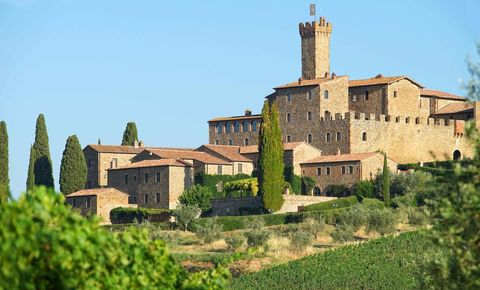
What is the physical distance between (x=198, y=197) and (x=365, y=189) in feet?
30.8

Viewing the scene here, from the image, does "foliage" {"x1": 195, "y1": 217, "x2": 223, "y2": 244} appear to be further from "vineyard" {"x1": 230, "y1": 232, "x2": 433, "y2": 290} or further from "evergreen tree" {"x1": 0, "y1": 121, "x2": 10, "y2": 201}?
"evergreen tree" {"x1": 0, "y1": 121, "x2": 10, "y2": 201}

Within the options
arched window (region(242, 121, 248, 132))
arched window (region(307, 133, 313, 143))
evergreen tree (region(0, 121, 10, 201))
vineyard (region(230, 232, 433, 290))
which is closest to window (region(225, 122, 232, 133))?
arched window (region(242, 121, 248, 132))

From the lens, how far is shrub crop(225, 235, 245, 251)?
52.3 metres

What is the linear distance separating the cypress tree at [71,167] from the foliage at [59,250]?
59849 mm

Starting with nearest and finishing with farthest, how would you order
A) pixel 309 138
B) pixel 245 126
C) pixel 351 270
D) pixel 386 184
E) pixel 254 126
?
pixel 351 270, pixel 386 184, pixel 309 138, pixel 254 126, pixel 245 126

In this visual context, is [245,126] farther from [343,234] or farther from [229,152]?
[343,234]

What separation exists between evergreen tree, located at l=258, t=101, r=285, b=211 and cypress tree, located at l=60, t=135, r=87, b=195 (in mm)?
13892

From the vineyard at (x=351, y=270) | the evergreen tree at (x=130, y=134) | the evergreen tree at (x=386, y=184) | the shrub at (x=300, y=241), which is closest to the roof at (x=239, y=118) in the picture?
the evergreen tree at (x=130, y=134)

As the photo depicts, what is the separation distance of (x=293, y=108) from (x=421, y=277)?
55837 millimetres

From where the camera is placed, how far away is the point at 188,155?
230 ft

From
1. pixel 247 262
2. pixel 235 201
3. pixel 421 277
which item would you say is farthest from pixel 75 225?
pixel 235 201

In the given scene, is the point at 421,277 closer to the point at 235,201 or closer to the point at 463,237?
the point at 463,237

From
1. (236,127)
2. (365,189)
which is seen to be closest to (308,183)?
(365,189)

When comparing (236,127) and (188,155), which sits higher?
(236,127)
